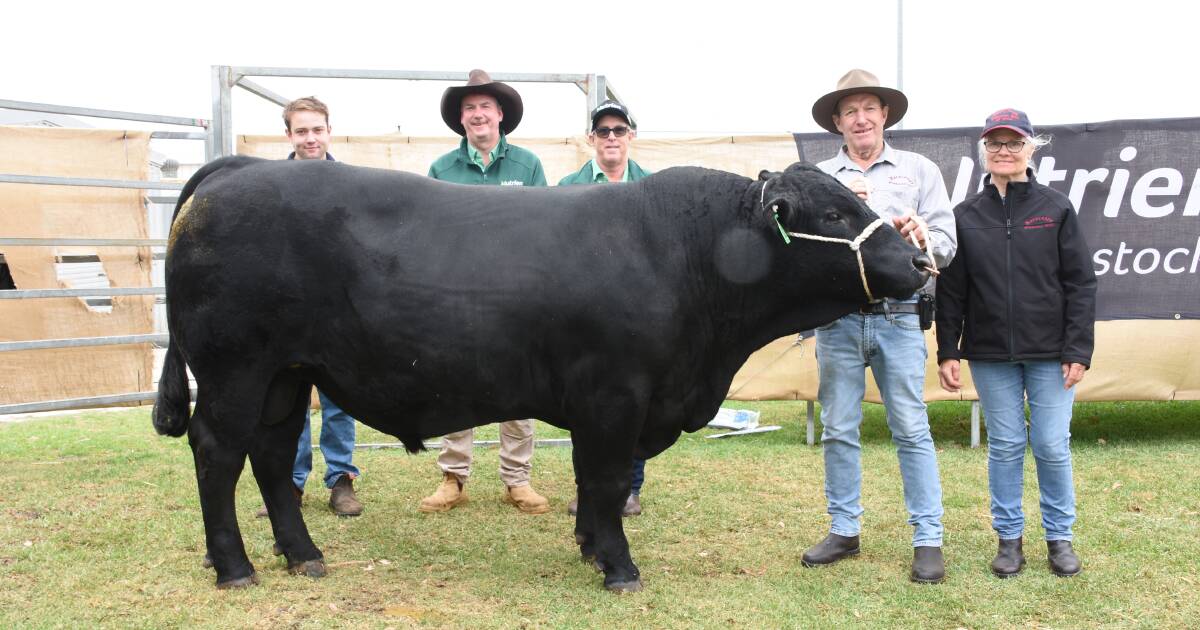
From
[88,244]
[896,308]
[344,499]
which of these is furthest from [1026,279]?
[88,244]

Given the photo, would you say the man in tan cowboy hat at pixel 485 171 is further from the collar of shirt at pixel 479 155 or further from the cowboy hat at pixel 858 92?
the cowboy hat at pixel 858 92

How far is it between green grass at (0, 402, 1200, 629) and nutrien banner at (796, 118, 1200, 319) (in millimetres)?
1196

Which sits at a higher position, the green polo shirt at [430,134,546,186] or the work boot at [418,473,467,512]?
the green polo shirt at [430,134,546,186]

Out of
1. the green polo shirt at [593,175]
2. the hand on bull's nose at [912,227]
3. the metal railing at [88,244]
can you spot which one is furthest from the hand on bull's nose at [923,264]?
the metal railing at [88,244]

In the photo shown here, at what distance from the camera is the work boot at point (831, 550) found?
4.41 meters

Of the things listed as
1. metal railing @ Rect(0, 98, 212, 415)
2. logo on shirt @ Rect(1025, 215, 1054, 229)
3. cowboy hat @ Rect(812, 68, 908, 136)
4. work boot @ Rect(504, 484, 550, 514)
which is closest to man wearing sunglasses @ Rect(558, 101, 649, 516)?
work boot @ Rect(504, 484, 550, 514)

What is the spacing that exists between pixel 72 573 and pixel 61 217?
147 inches

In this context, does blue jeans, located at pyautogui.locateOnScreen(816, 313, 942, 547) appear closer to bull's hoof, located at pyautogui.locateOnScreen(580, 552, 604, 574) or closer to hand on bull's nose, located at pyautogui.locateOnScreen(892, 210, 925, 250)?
hand on bull's nose, located at pyautogui.locateOnScreen(892, 210, 925, 250)

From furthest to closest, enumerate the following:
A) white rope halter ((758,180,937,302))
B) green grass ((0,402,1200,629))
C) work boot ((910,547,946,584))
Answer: work boot ((910,547,946,584)) < white rope halter ((758,180,937,302)) < green grass ((0,402,1200,629))

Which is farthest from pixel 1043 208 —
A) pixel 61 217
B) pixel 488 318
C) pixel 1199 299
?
pixel 61 217

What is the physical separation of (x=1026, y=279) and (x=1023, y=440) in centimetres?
77

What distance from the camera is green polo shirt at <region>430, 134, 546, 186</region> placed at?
18.3ft

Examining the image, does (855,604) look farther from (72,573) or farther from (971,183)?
(971,183)

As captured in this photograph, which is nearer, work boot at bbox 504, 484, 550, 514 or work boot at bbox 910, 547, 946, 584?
work boot at bbox 910, 547, 946, 584
